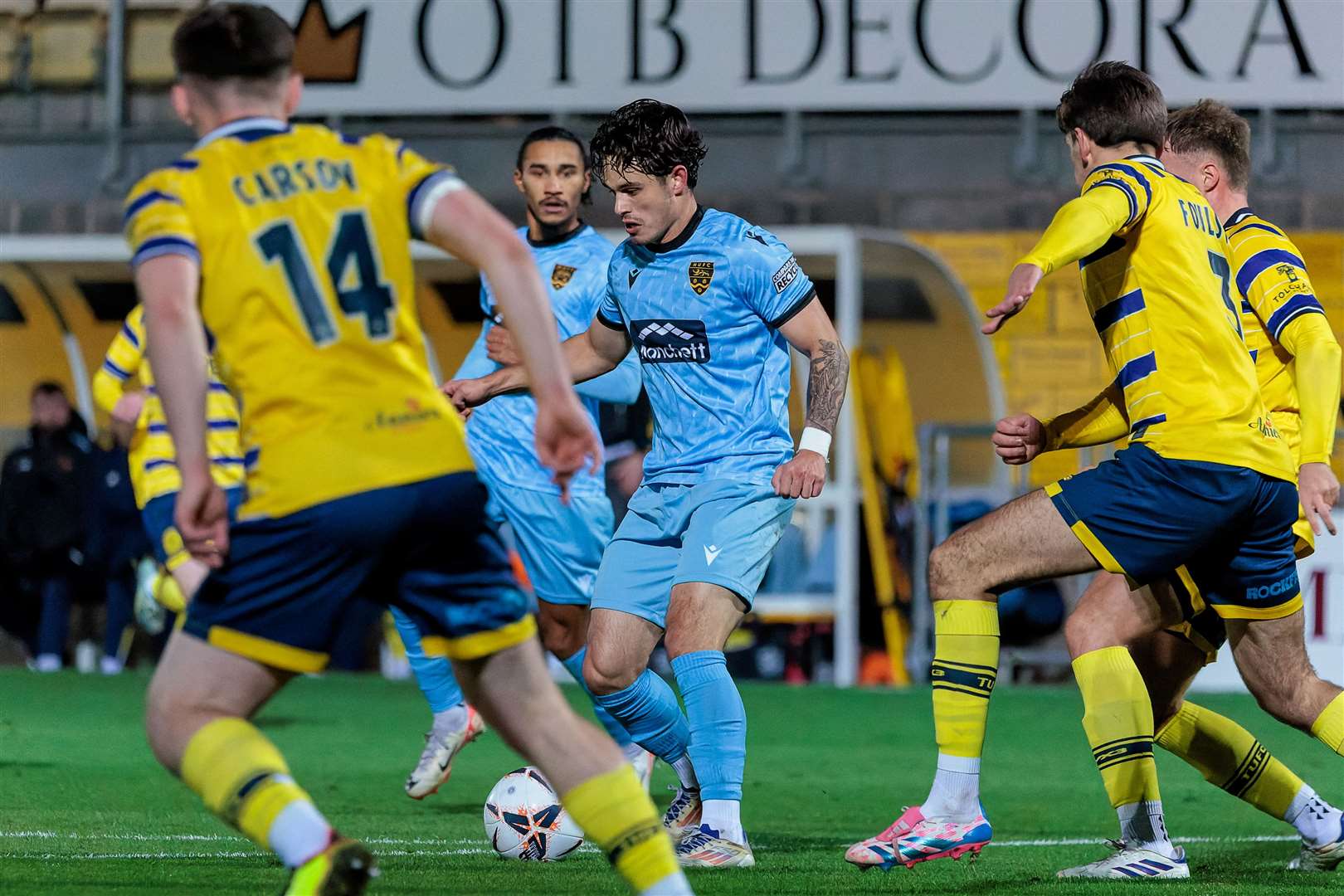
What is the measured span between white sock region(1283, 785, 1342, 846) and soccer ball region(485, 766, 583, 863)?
6.56ft

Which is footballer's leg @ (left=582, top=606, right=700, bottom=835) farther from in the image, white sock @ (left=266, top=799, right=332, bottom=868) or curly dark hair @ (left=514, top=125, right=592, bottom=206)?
white sock @ (left=266, top=799, right=332, bottom=868)

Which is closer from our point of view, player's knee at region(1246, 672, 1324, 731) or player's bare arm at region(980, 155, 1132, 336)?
player's bare arm at region(980, 155, 1132, 336)

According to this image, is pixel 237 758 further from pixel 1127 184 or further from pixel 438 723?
pixel 438 723

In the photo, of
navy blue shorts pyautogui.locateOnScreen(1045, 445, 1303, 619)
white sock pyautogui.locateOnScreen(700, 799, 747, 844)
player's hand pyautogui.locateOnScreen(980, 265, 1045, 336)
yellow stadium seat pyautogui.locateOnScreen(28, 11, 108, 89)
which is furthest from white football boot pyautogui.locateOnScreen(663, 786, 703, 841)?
yellow stadium seat pyautogui.locateOnScreen(28, 11, 108, 89)

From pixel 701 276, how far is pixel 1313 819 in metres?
2.28

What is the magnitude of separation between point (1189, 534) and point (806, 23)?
10567 millimetres

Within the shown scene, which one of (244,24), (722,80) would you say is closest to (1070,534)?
(244,24)

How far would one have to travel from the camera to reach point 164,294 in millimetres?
3709

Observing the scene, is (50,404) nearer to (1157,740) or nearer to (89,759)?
(89,759)

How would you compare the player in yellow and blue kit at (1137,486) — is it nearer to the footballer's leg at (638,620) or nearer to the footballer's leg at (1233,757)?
the footballer's leg at (1233,757)

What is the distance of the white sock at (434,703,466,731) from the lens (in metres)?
7.30

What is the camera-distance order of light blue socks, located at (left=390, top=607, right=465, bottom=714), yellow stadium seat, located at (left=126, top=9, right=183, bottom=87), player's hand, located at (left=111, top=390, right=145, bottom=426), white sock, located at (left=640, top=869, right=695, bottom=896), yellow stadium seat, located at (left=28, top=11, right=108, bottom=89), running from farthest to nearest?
1. yellow stadium seat, located at (left=28, top=11, right=108, bottom=89)
2. yellow stadium seat, located at (left=126, top=9, right=183, bottom=87)
3. player's hand, located at (left=111, top=390, right=145, bottom=426)
4. light blue socks, located at (left=390, top=607, right=465, bottom=714)
5. white sock, located at (left=640, top=869, right=695, bottom=896)

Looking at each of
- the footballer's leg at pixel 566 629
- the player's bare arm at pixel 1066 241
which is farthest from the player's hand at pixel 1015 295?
the footballer's leg at pixel 566 629

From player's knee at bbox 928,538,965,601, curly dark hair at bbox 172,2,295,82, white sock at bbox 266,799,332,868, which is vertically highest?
curly dark hair at bbox 172,2,295,82
